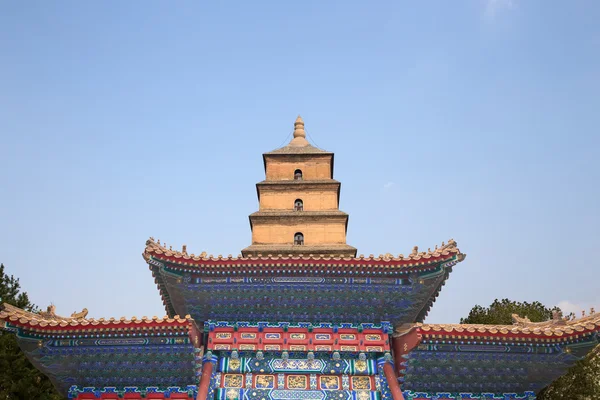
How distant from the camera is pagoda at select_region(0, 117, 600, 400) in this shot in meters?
12.8

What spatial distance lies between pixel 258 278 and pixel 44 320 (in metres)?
5.13

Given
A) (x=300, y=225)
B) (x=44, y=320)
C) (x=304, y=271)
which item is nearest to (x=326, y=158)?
(x=300, y=225)

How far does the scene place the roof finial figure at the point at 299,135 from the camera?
79.3ft

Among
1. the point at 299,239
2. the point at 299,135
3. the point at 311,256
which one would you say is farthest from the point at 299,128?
the point at 311,256

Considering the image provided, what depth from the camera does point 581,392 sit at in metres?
21.7

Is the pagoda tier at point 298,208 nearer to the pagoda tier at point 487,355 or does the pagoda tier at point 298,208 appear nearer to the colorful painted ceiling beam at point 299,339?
the colorful painted ceiling beam at point 299,339

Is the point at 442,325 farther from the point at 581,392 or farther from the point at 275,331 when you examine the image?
the point at 581,392

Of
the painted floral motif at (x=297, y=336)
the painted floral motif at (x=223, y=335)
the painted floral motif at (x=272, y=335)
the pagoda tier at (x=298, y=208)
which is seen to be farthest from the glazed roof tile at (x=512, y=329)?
the pagoda tier at (x=298, y=208)

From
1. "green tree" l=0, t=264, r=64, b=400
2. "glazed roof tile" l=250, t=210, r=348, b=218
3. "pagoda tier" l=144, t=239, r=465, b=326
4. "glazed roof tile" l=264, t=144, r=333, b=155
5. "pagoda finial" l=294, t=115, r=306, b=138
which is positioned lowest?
"green tree" l=0, t=264, r=64, b=400

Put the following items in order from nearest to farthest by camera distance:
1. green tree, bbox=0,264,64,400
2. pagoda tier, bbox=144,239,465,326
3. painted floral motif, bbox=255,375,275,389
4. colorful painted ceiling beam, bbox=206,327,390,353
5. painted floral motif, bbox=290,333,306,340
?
1. painted floral motif, bbox=255,375,275,389
2. pagoda tier, bbox=144,239,465,326
3. colorful painted ceiling beam, bbox=206,327,390,353
4. painted floral motif, bbox=290,333,306,340
5. green tree, bbox=0,264,64,400

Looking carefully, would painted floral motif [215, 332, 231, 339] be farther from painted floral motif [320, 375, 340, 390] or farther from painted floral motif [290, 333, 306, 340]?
painted floral motif [320, 375, 340, 390]

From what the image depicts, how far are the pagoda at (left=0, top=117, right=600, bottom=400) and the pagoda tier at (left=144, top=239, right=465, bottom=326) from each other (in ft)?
0.09

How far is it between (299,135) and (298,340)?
12.8 m

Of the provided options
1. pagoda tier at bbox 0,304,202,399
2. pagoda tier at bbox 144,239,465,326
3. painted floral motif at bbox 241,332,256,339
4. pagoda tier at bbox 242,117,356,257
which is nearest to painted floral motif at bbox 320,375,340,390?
pagoda tier at bbox 144,239,465,326
